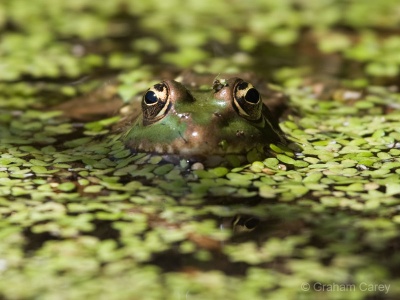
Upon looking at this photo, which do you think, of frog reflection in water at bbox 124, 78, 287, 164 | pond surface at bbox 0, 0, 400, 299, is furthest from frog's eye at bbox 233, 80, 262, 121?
pond surface at bbox 0, 0, 400, 299

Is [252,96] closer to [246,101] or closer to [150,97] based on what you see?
[246,101]

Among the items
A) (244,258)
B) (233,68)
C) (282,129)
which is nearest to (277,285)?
(244,258)

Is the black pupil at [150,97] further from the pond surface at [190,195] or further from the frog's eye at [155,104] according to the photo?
the pond surface at [190,195]

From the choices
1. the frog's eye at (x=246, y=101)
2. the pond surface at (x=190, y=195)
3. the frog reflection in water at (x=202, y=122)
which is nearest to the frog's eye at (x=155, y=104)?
the frog reflection in water at (x=202, y=122)

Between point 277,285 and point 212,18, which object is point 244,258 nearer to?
point 277,285

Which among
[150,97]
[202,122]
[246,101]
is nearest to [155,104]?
[150,97]

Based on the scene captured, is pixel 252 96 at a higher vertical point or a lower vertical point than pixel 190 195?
higher
